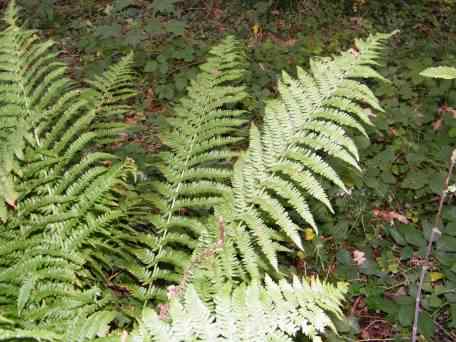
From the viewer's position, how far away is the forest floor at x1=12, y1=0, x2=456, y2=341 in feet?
8.15

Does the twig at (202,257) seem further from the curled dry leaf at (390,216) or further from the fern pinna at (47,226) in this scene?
the curled dry leaf at (390,216)

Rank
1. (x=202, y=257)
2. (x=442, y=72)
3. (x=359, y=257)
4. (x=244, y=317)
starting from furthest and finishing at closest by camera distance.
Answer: (x=359, y=257), (x=202, y=257), (x=442, y=72), (x=244, y=317)

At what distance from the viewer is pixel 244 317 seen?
1.28 metres

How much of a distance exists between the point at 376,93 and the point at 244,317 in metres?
2.66

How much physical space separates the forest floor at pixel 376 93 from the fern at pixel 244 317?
1009mm

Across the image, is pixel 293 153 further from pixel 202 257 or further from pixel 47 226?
pixel 47 226

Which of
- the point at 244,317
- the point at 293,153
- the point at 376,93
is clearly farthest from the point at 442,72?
the point at 376,93

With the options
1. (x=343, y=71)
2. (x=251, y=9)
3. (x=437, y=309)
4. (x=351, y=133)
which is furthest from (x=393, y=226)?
(x=251, y=9)

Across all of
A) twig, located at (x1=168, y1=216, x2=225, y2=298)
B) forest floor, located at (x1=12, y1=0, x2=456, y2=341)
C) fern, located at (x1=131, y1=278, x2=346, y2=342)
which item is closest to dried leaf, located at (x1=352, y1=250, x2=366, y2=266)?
forest floor, located at (x1=12, y1=0, x2=456, y2=341)

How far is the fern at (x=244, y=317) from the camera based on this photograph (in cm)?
125

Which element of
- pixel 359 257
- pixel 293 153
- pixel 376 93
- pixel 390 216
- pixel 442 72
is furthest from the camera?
pixel 376 93

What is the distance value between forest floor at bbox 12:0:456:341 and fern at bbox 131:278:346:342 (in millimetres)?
1009

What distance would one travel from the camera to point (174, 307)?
1267 millimetres

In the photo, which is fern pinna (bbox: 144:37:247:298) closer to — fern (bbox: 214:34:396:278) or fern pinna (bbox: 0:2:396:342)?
fern pinna (bbox: 0:2:396:342)
